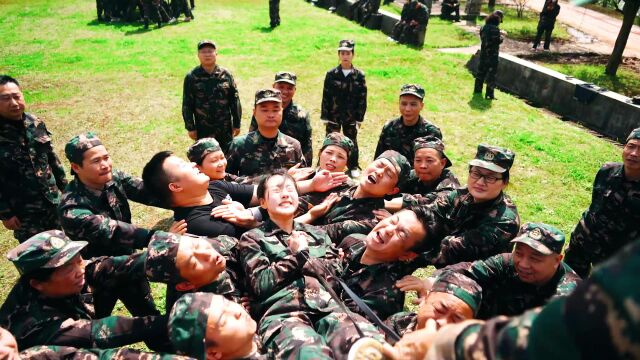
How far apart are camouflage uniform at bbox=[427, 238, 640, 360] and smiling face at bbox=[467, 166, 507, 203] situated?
2.55 metres

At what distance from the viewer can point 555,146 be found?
8602 mm

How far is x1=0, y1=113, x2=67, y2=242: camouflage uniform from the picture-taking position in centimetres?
466

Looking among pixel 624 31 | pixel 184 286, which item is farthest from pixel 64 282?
pixel 624 31

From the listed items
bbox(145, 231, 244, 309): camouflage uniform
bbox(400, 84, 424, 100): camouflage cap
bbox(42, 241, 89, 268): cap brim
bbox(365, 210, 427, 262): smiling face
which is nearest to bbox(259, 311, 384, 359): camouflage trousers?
bbox(145, 231, 244, 309): camouflage uniform

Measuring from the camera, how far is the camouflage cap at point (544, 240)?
117 inches

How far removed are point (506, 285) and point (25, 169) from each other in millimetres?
5266

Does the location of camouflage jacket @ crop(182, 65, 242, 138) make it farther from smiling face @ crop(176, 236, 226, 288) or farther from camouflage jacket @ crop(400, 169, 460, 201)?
smiling face @ crop(176, 236, 226, 288)

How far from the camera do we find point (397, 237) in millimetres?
3283

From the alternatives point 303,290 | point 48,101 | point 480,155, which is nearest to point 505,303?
point 480,155

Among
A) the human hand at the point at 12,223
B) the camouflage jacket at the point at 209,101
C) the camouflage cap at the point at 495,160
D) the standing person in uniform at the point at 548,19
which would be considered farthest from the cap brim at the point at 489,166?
the standing person in uniform at the point at 548,19

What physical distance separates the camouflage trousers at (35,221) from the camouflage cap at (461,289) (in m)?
4.69

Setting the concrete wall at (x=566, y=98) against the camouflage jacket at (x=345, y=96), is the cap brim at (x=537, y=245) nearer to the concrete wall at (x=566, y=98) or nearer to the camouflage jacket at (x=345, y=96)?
the camouflage jacket at (x=345, y=96)

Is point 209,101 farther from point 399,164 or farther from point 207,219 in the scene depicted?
point 399,164

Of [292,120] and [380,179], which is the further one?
[292,120]
